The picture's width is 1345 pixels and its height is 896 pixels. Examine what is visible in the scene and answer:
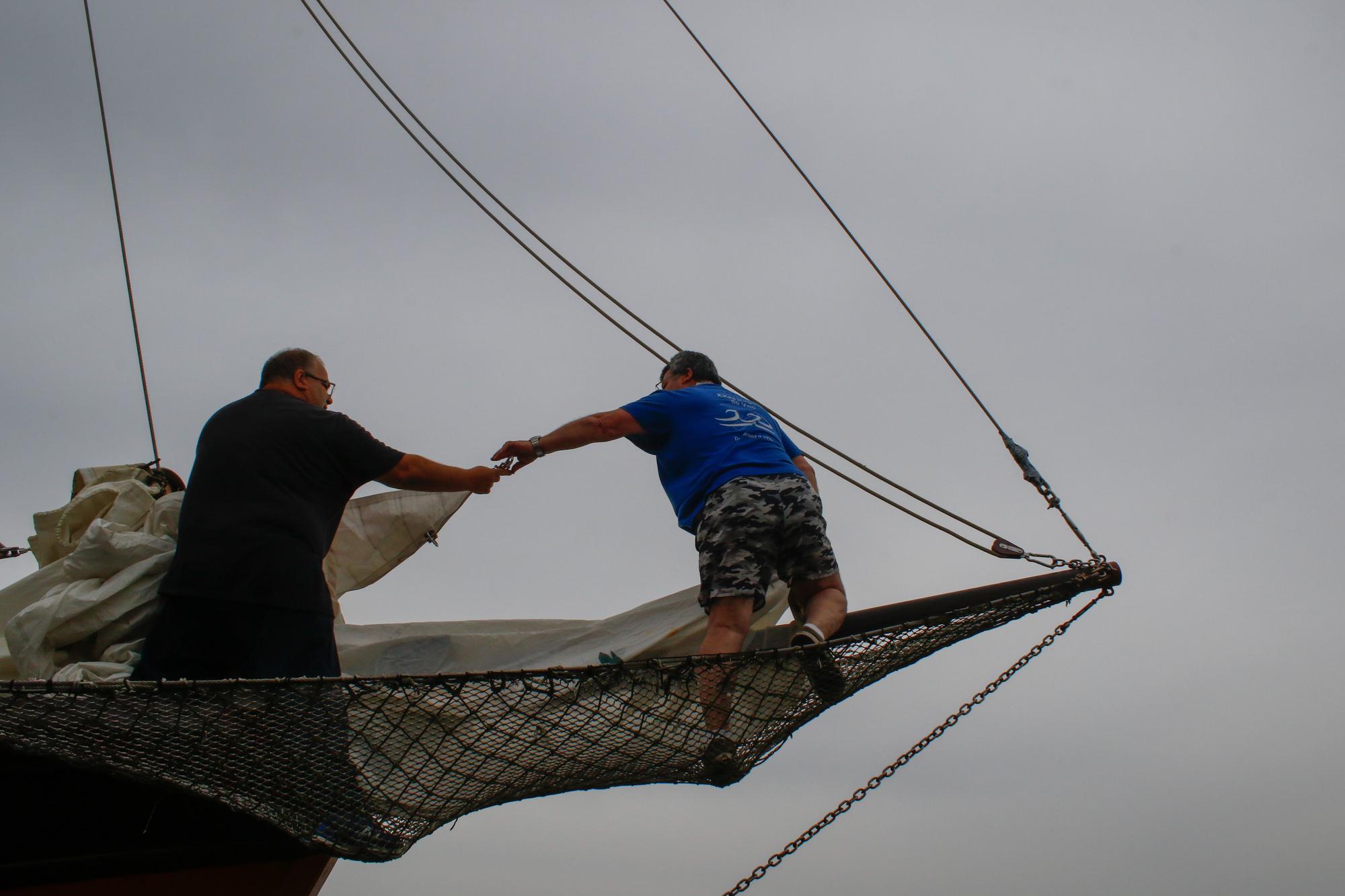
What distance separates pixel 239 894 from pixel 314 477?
4.32 ft

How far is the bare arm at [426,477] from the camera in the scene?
3.41m

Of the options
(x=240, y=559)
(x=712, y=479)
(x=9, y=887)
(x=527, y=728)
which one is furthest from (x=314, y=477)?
(x=9, y=887)

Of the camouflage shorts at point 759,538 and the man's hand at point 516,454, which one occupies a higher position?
the man's hand at point 516,454

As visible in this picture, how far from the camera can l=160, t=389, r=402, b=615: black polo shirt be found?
3.08 metres

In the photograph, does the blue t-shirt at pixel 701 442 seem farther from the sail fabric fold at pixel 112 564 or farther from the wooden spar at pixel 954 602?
the sail fabric fold at pixel 112 564

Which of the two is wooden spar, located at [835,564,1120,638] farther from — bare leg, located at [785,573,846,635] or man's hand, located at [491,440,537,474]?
man's hand, located at [491,440,537,474]

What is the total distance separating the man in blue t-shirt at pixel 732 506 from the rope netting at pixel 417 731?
0.12m

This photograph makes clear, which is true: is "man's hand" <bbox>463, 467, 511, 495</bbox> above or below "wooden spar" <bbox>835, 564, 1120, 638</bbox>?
above

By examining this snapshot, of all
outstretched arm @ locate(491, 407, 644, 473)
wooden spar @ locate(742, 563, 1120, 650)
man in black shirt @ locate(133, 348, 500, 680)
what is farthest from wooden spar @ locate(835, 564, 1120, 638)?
man in black shirt @ locate(133, 348, 500, 680)

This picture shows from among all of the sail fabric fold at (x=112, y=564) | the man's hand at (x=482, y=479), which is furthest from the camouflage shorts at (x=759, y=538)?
the sail fabric fold at (x=112, y=564)

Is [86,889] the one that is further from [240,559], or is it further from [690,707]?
[690,707]

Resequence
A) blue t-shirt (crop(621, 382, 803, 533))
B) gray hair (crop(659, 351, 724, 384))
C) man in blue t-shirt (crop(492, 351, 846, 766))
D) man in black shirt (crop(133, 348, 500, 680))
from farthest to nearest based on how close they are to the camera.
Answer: gray hair (crop(659, 351, 724, 384)) → blue t-shirt (crop(621, 382, 803, 533)) → man in blue t-shirt (crop(492, 351, 846, 766)) → man in black shirt (crop(133, 348, 500, 680))

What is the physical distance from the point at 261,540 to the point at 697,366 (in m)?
1.65

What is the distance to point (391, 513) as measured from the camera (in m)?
4.68
